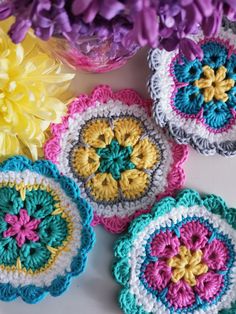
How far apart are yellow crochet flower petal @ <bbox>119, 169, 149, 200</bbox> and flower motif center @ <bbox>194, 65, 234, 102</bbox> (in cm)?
16

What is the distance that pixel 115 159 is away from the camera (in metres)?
0.80

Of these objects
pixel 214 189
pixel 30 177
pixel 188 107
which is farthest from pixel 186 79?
pixel 30 177

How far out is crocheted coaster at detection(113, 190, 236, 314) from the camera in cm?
77

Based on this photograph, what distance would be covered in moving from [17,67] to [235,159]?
13.8 inches

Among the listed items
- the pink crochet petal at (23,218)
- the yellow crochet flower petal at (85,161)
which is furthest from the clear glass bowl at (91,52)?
the pink crochet petal at (23,218)

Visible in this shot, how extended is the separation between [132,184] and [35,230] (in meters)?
0.16

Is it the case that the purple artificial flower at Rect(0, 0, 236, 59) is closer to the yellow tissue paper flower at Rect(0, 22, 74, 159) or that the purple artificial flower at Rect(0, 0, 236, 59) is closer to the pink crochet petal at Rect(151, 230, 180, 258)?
the yellow tissue paper flower at Rect(0, 22, 74, 159)

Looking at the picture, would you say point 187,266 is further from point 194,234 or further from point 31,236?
point 31,236

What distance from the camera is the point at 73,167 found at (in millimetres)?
797

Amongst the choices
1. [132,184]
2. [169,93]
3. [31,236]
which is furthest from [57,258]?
[169,93]

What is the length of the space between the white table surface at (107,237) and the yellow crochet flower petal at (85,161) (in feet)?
0.29

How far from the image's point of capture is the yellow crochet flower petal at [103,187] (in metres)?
0.79

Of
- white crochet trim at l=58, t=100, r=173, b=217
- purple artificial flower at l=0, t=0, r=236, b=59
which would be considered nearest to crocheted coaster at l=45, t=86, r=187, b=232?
white crochet trim at l=58, t=100, r=173, b=217

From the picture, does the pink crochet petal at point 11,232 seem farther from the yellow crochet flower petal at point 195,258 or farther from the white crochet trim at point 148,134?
the yellow crochet flower petal at point 195,258
